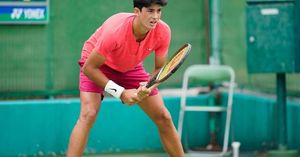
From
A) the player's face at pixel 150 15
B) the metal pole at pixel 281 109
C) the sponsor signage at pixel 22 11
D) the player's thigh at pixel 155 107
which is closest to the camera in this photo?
the player's face at pixel 150 15

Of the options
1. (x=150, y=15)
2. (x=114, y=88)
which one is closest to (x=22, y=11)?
(x=114, y=88)

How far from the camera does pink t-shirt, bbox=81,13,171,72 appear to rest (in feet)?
18.2

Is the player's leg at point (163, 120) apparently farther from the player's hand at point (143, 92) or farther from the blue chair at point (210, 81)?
the blue chair at point (210, 81)

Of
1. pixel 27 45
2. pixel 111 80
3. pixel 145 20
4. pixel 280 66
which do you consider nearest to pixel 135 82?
pixel 111 80

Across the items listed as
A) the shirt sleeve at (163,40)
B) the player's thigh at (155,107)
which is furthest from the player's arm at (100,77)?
the shirt sleeve at (163,40)

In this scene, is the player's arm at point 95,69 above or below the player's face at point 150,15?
below

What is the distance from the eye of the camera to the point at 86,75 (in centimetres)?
570

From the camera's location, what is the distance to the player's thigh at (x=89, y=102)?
5805 mm

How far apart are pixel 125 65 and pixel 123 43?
32 cm

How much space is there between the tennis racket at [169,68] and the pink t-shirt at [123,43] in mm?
276

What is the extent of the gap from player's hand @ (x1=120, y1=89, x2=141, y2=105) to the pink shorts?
1.17ft

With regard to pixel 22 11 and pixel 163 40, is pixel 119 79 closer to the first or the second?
pixel 163 40

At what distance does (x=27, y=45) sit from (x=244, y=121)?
2.64 meters

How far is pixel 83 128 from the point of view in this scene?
573 cm
